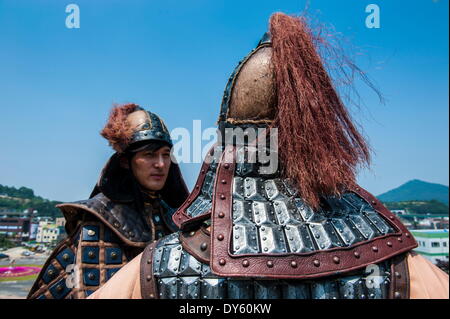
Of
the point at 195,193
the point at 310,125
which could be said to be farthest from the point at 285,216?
the point at 195,193

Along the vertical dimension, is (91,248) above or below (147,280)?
below

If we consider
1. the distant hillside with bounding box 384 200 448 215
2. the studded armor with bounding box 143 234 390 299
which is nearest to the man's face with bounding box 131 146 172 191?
the studded armor with bounding box 143 234 390 299

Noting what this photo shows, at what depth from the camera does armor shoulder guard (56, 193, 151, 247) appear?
3318 millimetres

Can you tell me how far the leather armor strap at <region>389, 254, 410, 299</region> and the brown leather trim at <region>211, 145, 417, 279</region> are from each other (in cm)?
5

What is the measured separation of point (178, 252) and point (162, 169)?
88.4 inches

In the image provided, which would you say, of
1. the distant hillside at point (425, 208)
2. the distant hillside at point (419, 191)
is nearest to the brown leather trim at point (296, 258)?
the distant hillside at point (425, 208)

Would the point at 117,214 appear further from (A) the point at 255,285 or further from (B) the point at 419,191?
(B) the point at 419,191

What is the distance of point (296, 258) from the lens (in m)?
1.33

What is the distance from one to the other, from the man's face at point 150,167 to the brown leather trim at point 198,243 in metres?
2.16

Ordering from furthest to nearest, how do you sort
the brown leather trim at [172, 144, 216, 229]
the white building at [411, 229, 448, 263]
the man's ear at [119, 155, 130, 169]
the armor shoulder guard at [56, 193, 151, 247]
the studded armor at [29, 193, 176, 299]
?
the white building at [411, 229, 448, 263] < the man's ear at [119, 155, 130, 169] < the armor shoulder guard at [56, 193, 151, 247] < the studded armor at [29, 193, 176, 299] < the brown leather trim at [172, 144, 216, 229]

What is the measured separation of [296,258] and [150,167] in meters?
2.57

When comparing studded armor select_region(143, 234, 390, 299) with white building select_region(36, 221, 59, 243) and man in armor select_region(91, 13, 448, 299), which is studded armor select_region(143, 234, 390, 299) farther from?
white building select_region(36, 221, 59, 243)

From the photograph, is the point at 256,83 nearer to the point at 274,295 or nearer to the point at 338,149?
the point at 338,149
